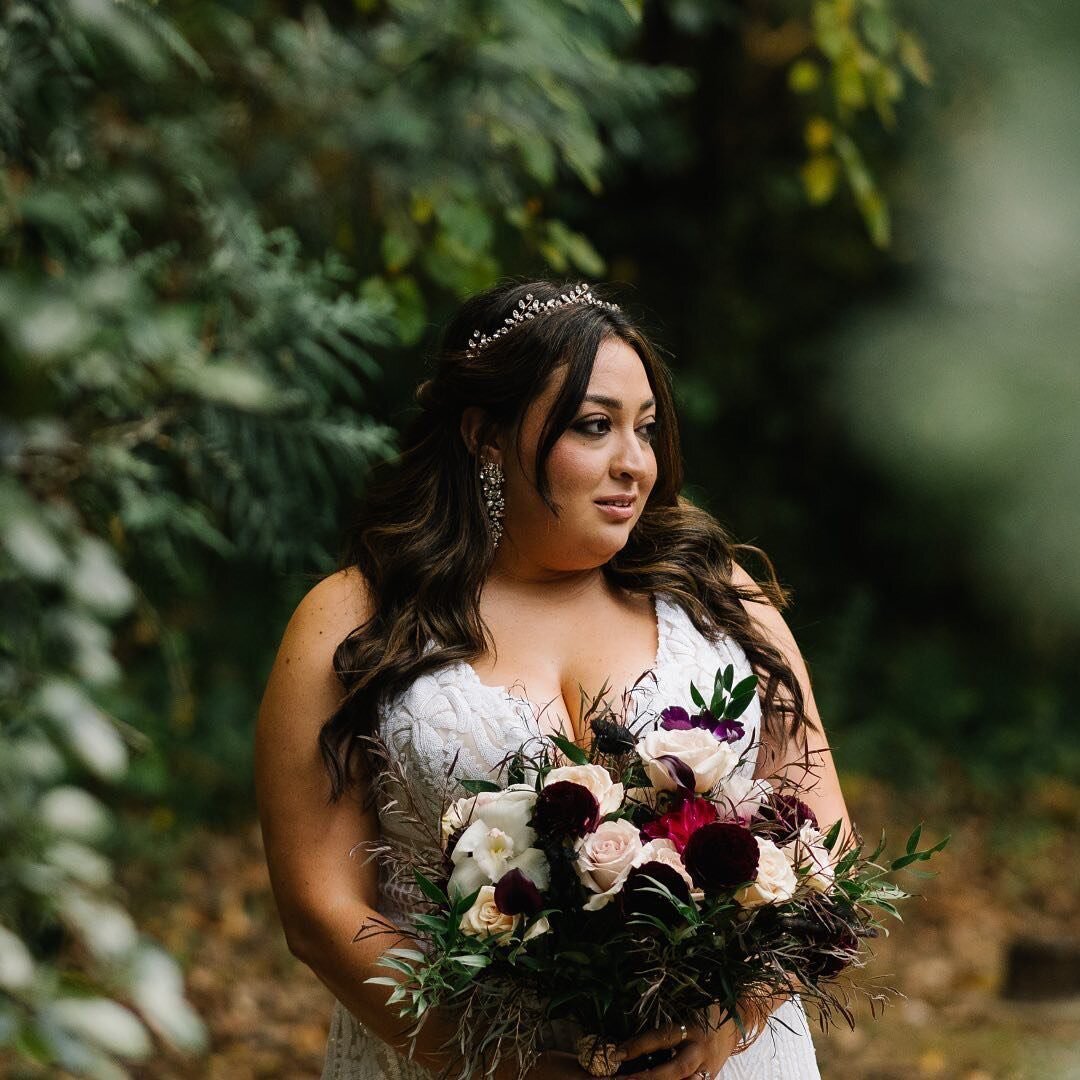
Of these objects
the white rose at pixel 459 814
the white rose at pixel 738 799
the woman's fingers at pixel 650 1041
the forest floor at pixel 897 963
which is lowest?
the forest floor at pixel 897 963

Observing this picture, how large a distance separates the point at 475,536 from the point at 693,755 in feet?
2.38

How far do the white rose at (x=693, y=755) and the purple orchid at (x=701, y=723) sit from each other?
0.09 feet

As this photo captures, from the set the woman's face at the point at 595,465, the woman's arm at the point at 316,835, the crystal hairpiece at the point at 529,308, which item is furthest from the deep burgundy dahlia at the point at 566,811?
the crystal hairpiece at the point at 529,308

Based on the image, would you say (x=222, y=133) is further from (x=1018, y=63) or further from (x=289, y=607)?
(x=289, y=607)

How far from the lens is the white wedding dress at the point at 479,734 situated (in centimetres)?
224

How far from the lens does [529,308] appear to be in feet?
7.98

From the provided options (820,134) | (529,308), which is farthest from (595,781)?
(820,134)

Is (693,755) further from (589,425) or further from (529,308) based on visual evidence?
(529,308)

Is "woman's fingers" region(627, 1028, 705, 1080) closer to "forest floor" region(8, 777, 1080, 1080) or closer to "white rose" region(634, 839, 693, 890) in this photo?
"white rose" region(634, 839, 693, 890)

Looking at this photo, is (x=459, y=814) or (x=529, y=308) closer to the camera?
(x=459, y=814)

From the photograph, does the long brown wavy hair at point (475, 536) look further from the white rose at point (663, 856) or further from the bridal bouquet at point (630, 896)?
the white rose at point (663, 856)

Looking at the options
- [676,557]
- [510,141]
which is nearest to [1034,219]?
[510,141]

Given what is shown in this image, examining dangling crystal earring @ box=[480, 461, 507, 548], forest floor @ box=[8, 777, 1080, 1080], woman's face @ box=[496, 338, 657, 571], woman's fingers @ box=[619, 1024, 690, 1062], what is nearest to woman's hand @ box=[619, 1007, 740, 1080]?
woman's fingers @ box=[619, 1024, 690, 1062]

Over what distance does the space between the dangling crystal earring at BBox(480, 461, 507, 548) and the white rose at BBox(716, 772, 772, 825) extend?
0.69 metres
